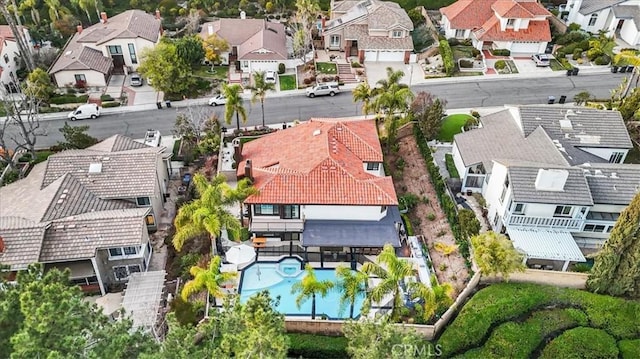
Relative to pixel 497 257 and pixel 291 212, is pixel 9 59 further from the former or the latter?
pixel 497 257

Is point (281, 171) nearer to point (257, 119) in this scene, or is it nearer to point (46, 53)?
point (257, 119)

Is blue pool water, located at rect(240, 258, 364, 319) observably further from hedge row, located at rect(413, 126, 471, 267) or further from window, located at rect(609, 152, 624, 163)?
window, located at rect(609, 152, 624, 163)

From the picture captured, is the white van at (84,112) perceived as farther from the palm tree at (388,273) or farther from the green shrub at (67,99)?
the palm tree at (388,273)

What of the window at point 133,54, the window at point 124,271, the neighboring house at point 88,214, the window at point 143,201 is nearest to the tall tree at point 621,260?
the neighboring house at point 88,214

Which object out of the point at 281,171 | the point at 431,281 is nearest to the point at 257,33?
the point at 281,171

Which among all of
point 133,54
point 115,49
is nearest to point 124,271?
point 133,54

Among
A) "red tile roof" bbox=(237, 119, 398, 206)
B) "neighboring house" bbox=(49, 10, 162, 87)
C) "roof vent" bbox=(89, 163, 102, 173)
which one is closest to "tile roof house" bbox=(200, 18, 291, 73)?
"neighboring house" bbox=(49, 10, 162, 87)
